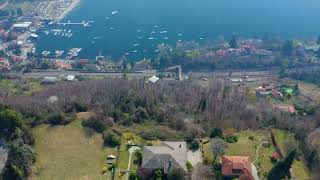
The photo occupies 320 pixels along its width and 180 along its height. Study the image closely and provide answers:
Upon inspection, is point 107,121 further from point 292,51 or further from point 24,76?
point 292,51

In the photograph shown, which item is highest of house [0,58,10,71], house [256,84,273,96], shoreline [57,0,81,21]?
shoreline [57,0,81,21]

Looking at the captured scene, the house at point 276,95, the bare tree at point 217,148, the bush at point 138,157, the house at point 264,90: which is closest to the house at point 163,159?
the bush at point 138,157

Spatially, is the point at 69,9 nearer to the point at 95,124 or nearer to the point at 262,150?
the point at 95,124

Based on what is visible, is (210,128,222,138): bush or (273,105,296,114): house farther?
(273,105,296,114): house

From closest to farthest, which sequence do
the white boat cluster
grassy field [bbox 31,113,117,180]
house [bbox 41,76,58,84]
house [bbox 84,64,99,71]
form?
grassy field [bbox 31,113,117,180]
house [bbox 41,76,58,84]
house [bbox 84,64,99,71]
the white boat cluster

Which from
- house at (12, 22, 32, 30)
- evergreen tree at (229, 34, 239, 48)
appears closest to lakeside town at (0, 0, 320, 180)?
evergreen tree at (229, 34, 239, 48)

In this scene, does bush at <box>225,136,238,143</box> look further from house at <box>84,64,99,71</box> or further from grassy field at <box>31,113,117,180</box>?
house at <box>84,64,99,71</box>

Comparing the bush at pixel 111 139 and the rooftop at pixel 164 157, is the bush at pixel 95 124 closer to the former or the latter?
the bush at pixel 111 139

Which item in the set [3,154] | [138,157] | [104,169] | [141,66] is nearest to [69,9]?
[141,66]
